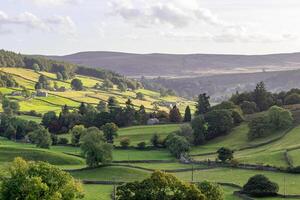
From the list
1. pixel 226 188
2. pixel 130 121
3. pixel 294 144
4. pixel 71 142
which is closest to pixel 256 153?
pixel 294 144

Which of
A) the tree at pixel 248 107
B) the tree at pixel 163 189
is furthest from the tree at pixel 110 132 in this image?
the tree at pixel 163 189

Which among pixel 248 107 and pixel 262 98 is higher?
pixel 262 98

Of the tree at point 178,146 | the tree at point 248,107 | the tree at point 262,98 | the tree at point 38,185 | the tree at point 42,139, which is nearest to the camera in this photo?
the tree at point 38,185

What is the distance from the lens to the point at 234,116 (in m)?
144

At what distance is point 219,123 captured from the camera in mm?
135375

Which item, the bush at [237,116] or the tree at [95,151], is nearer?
the tree at [95,151]

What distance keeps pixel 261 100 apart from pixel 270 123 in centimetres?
3399

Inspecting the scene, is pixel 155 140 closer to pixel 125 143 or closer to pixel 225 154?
pixel 125 143

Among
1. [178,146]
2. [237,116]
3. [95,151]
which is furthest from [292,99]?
[95,151]

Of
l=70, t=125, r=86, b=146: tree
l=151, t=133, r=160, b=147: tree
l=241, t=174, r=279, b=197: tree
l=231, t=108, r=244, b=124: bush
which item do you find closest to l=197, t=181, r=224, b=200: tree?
l=241, t=174, r=279, b=197: tree

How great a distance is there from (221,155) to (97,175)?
24205 mm

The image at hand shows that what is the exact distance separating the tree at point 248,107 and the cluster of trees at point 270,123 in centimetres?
2581

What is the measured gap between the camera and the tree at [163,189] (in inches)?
2217

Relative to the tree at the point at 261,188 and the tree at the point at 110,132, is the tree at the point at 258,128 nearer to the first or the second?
the tree at the point at 110,132
